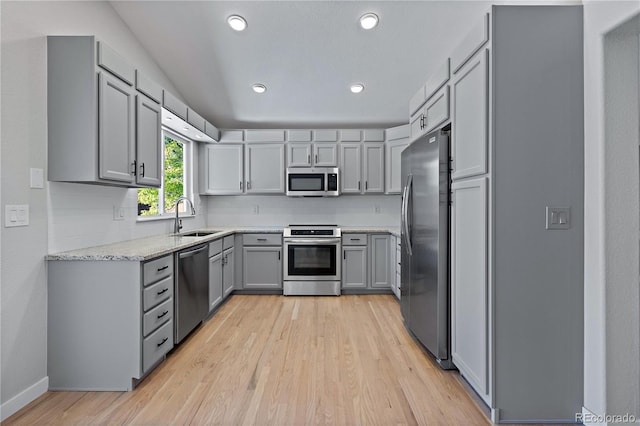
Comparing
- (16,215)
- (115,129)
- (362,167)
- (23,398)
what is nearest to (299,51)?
(362,167)

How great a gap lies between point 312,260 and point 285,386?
2.26 metres

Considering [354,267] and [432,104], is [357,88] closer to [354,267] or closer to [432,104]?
[432,104]

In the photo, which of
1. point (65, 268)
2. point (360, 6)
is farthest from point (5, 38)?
point (360, 6)

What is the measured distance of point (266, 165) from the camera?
15.1ft

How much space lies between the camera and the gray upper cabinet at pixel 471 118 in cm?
180

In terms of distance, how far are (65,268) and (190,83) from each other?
2.70 meters

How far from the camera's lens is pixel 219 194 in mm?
4648

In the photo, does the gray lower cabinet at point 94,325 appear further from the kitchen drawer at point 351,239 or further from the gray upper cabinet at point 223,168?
the kitchen drawer at point 351,239

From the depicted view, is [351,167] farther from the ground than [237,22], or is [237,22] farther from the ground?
[237,22]

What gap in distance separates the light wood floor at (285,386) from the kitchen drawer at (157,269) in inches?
26.5

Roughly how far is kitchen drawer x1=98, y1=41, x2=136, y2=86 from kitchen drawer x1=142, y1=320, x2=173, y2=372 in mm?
1860

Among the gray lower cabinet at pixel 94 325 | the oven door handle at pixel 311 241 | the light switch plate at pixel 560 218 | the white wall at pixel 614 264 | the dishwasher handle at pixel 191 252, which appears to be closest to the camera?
the white wall at pixel 614 264

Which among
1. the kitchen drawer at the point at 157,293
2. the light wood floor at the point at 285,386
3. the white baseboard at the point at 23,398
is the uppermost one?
the kitchen drawer at the point at 157,293

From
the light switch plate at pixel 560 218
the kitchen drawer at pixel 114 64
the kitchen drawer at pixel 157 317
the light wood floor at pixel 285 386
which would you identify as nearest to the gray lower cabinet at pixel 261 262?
the light wood floor at pixel 285 386
